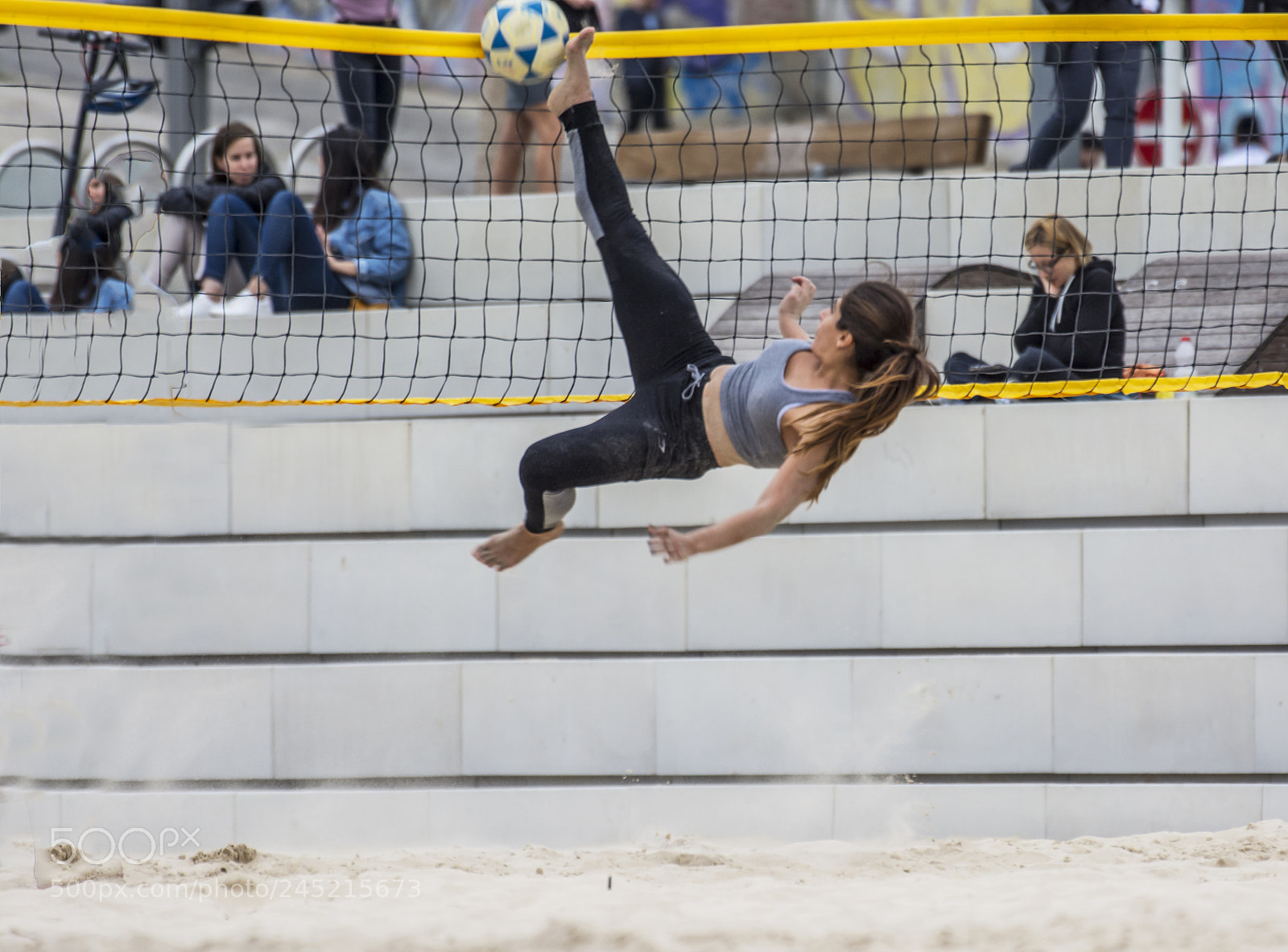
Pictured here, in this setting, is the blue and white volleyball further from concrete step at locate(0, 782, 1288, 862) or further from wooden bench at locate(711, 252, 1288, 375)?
concrete step at locate(0, 782, 1288, 862)

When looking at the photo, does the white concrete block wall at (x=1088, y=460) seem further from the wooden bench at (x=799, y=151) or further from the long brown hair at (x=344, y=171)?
the long brown hair at (x=344, y=171)

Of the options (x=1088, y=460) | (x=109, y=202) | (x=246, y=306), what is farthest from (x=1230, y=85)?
(x=109, y=202)

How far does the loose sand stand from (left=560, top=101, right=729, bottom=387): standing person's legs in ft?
6.35

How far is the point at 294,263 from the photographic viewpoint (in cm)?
562

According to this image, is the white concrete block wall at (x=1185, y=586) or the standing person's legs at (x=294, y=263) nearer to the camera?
the white concrete block wall at (x=1185, y=586)

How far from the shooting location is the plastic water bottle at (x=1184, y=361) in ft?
17.4

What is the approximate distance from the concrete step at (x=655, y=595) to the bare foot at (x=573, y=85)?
227cm

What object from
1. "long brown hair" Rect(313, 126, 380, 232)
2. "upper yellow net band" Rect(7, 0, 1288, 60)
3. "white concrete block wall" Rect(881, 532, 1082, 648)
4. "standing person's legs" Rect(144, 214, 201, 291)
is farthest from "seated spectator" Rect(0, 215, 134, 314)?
"white concrete block wall" Rect(881, 532, 1082, 648)

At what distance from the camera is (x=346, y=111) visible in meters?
6.37

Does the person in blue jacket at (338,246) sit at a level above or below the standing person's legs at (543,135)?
below

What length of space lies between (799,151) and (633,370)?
3.21m

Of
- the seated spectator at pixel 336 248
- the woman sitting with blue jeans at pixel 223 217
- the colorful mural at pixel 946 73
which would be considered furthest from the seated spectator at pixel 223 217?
the colorful mural at pixel 946 73

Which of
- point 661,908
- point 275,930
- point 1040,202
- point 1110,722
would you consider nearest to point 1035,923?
point 661,908

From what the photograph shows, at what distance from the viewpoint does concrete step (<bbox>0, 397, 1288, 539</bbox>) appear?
206 inches
